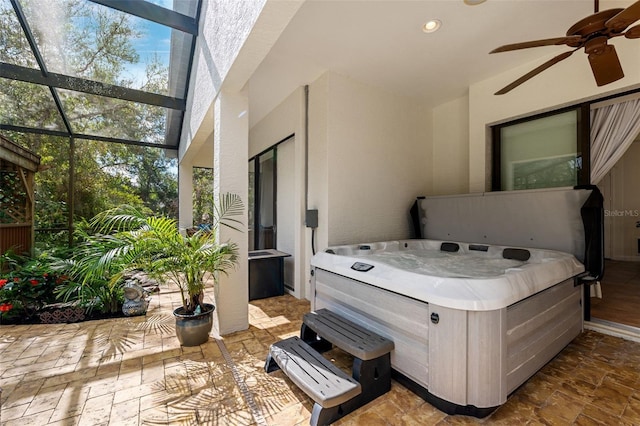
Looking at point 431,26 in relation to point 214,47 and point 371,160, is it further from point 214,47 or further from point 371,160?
point 214,47

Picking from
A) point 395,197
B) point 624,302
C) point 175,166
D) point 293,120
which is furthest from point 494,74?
point 175,166

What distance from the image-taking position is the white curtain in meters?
2.83

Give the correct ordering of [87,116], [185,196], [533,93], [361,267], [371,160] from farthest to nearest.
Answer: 1. [185,196]
2. [87,116]
3. [371,160]
4. [533,93]
5. [361,267]

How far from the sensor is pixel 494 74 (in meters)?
3.59

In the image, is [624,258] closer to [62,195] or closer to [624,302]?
[624,302]

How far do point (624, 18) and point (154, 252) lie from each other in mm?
3673

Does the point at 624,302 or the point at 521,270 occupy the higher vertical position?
the point at 521,270

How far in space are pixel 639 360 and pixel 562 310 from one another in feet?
2.42

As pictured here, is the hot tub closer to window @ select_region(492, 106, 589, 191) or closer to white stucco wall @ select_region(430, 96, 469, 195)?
window @ select_region(492, 106, 589, 191)

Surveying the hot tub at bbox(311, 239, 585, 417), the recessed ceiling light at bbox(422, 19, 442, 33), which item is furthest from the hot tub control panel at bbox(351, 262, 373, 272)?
the recessed ceiling light at bbox(422, 19, 442, 33)

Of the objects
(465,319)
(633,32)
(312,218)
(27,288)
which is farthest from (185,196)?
(633,32)

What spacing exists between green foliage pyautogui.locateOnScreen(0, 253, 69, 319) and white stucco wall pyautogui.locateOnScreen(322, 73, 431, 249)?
3409 mm

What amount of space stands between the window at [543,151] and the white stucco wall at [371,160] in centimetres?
109

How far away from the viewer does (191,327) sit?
2467 millimetres
